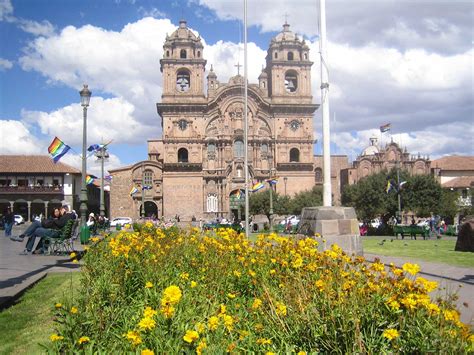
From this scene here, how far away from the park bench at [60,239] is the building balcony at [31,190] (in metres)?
45.7

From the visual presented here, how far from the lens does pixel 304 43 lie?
61.4 metres

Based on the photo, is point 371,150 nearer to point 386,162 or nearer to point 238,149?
point 386,162

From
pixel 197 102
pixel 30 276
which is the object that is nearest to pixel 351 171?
pixel 197 102

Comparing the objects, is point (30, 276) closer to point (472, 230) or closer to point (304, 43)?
point (472, 230)

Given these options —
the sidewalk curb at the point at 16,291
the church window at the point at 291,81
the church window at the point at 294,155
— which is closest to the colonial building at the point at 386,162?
the church window at the point at 294,155

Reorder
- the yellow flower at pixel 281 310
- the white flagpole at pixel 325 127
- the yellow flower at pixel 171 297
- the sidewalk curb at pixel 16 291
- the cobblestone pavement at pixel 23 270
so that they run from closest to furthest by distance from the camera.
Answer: the yellow flower at pixel 171 297, the yellow flower at pixel 281 310, the sidewalk curb at pixel 16 291, the cobblestone pavement at pixel 23 270, the white flagpole at pixel 325 127

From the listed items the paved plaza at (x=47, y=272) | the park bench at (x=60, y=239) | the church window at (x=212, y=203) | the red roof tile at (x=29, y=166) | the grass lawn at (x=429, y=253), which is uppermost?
the red roof tile at (x=29, y=166)

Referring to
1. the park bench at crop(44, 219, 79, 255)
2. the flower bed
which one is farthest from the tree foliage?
the flower bed

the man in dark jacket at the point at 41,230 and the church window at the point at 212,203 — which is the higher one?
the church window at the point at 212,203

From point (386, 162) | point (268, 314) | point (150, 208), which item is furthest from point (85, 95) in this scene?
point (386, 162)

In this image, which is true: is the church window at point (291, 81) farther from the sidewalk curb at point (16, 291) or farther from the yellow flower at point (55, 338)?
the yellow flower at point (55, 338)

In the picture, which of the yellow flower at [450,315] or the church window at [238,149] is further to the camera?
the church window at [238,149]

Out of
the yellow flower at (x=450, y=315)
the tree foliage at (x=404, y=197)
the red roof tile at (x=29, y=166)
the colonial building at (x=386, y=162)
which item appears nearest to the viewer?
the yellow flower at (x=450, y=315)

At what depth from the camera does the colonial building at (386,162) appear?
225 feet
